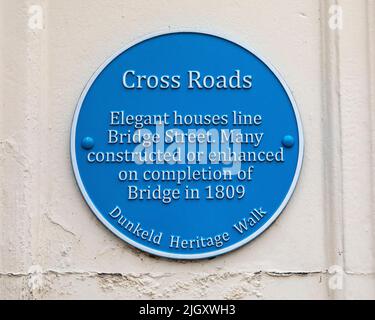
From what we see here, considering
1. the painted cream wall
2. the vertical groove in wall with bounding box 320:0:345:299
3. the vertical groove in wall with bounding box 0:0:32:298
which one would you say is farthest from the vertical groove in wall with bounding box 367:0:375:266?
the vertical groove in wall with bounding box 0:0:32:298

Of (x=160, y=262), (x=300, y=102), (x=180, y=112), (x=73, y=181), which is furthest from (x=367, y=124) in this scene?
(x=73, y=181)

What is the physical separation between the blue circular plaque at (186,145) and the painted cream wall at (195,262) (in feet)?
0.25

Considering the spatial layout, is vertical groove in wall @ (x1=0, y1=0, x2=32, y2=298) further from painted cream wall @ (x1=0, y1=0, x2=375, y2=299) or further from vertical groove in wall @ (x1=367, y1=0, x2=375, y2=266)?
vertical groove in wall @ (x1=367, y1=0, x2=375, y2=266)

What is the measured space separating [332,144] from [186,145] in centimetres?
77

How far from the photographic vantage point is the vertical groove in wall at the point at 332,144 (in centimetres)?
399

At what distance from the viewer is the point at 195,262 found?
158 inches

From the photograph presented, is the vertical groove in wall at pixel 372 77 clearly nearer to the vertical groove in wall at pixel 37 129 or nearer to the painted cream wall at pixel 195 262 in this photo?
the painted cream wall at pixel 195 262

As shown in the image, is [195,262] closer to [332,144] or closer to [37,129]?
[332,144]

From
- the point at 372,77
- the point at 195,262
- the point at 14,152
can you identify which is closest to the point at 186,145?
the point at 195,262

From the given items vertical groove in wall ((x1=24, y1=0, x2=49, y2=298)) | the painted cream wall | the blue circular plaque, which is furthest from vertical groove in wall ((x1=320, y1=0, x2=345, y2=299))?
vertical groove in wall ((x1=24, y1=0, x2=49, y2=298))

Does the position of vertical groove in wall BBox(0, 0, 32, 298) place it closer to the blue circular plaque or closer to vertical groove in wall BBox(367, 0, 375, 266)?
the blue circular plaque

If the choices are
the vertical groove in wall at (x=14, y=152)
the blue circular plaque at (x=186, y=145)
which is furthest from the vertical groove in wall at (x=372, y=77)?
the vertical groove in wall at (x=14, y=152)

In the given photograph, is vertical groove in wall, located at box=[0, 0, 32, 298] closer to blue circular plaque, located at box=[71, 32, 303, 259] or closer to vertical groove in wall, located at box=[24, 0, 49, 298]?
vertical groove in wall, located at box=[24, 0, 49, 298]

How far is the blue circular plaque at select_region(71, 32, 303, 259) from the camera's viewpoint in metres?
4.01
